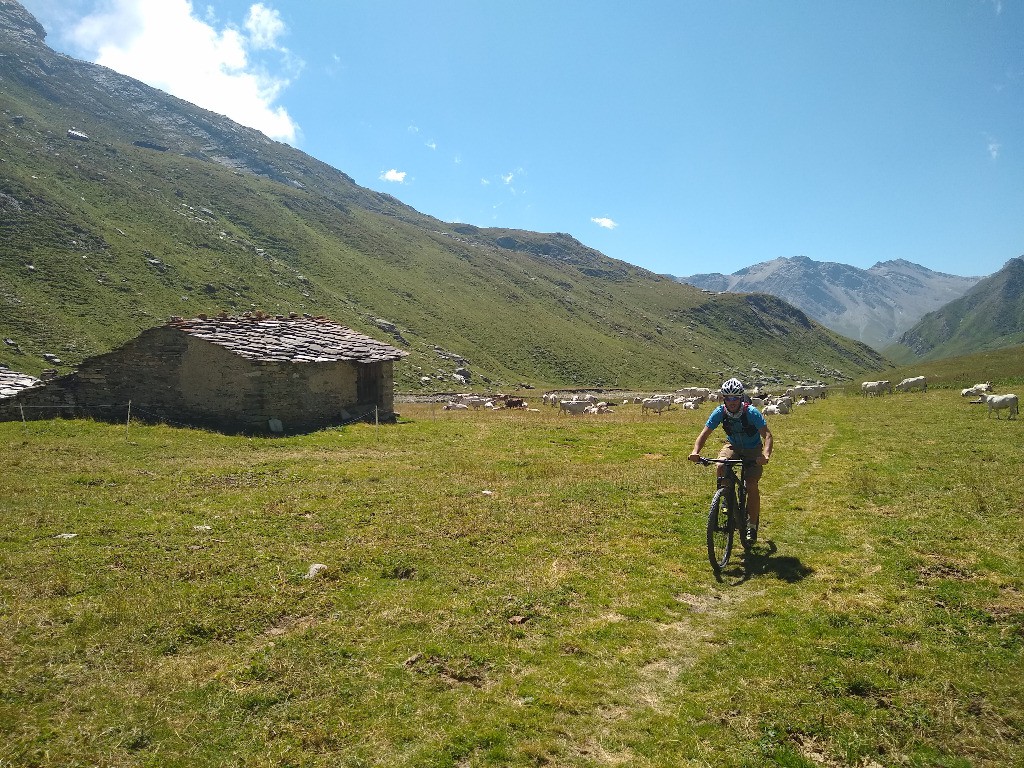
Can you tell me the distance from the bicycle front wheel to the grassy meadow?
28 centimetres

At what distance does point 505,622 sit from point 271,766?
305 cm

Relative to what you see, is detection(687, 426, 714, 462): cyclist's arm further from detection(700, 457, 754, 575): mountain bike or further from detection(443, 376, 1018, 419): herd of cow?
detection(443, 376, 1018, 419): herd of cow

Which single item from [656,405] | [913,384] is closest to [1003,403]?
[656,405]

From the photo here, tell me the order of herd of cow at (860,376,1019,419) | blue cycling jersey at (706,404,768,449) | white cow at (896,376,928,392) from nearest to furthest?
blue cycling jersey at (706,404,768,449) → herd of cow at (860,376,1019,419) → white cow at (896,376,928,392)

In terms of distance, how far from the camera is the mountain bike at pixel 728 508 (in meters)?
8.74

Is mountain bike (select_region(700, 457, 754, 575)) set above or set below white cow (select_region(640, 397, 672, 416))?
below

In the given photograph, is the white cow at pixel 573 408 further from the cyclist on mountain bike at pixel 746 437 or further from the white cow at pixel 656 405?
the cyclist on mountain bike at pixel 746 437

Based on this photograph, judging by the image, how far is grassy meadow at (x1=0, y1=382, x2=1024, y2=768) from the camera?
4.67 meters

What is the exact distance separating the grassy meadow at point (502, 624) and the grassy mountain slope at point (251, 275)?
165 feet

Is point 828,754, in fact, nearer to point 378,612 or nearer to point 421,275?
point 378,612

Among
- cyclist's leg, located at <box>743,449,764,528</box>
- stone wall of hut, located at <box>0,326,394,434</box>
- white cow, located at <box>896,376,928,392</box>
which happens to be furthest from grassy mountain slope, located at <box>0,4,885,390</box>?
cyclist's leg, located at <box>743,449,764,528</box>

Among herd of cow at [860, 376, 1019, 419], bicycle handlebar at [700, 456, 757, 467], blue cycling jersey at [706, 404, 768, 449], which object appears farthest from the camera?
herd of cow at [860, 376, 1019, 419]

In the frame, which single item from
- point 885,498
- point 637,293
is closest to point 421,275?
point 637,293

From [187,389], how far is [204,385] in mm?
885
